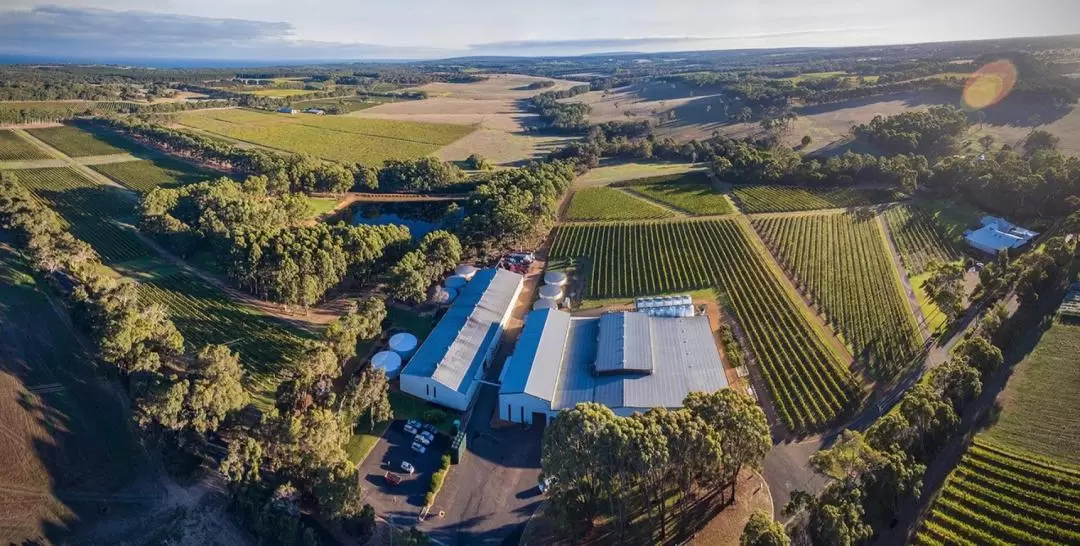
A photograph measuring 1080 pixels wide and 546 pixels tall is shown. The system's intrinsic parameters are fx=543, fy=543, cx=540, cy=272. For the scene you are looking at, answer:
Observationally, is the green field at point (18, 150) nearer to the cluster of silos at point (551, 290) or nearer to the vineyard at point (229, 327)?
the vineyard at point (229, 327)

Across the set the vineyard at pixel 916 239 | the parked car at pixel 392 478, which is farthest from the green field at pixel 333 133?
the vineyard at pixel 916 239

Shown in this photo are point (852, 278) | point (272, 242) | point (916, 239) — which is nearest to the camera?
point (272, 242)

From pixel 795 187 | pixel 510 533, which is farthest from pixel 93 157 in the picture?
pixel 795 187

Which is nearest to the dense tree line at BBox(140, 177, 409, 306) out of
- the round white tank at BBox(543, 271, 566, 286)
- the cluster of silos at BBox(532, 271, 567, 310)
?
the round white tank at BBox(543, 271, 566, 286)

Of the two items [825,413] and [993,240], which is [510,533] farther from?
[993,240]

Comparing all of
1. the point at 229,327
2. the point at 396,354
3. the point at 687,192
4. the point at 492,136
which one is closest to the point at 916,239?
the point at 687,192

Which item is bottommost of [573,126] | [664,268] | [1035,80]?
[664,268]

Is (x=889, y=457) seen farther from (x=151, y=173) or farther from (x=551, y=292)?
(x=151, y=173)
